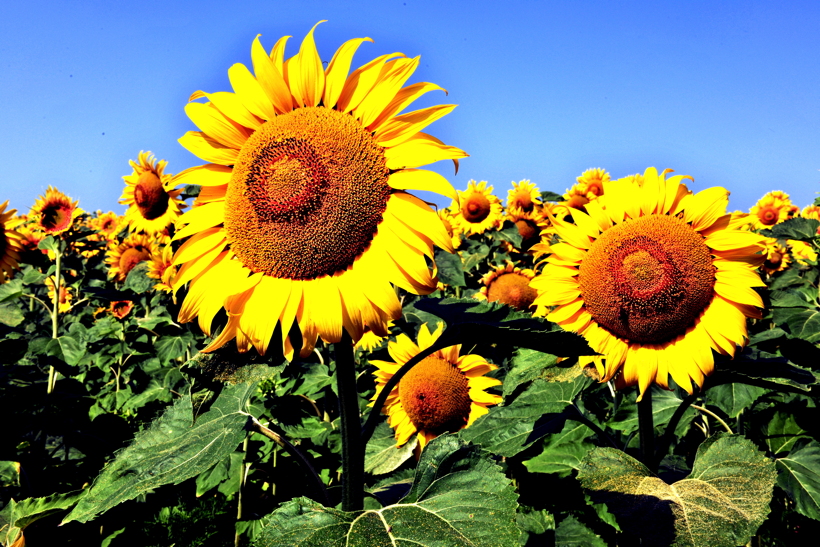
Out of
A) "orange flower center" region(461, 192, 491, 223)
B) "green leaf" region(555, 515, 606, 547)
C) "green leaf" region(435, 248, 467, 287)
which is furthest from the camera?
"orange flower center" region(461, 192, 491, 223)

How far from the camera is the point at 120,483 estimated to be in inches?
60.2

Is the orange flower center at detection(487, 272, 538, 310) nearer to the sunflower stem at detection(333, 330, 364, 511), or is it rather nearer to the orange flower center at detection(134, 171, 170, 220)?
the orange flower center at detection(134, 171, 170, 220)

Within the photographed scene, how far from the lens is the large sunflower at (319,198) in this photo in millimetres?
1433

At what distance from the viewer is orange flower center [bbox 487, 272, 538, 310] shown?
5207mm

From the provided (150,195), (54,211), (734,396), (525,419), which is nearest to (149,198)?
(150,195)

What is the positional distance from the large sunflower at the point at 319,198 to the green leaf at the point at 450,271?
4.38 meters

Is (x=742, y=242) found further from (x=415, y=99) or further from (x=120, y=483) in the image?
(x=120, y=483)

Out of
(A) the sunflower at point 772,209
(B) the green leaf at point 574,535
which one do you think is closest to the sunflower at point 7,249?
(B) the green leaf at point 574,535

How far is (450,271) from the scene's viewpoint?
20.3ft

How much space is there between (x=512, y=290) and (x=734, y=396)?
99.2 inches

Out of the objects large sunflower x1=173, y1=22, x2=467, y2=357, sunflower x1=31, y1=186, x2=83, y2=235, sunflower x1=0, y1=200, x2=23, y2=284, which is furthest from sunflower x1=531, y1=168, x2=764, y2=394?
sunflower x1=31, y1=186, x2=83, y2=235

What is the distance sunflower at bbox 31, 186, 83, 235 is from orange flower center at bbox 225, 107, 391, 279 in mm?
6045

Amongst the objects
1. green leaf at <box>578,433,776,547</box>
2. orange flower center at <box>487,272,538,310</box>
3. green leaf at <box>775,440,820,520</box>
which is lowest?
green leaf at <box>775,440,820,520</box>

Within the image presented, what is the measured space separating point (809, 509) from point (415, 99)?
227 cm
